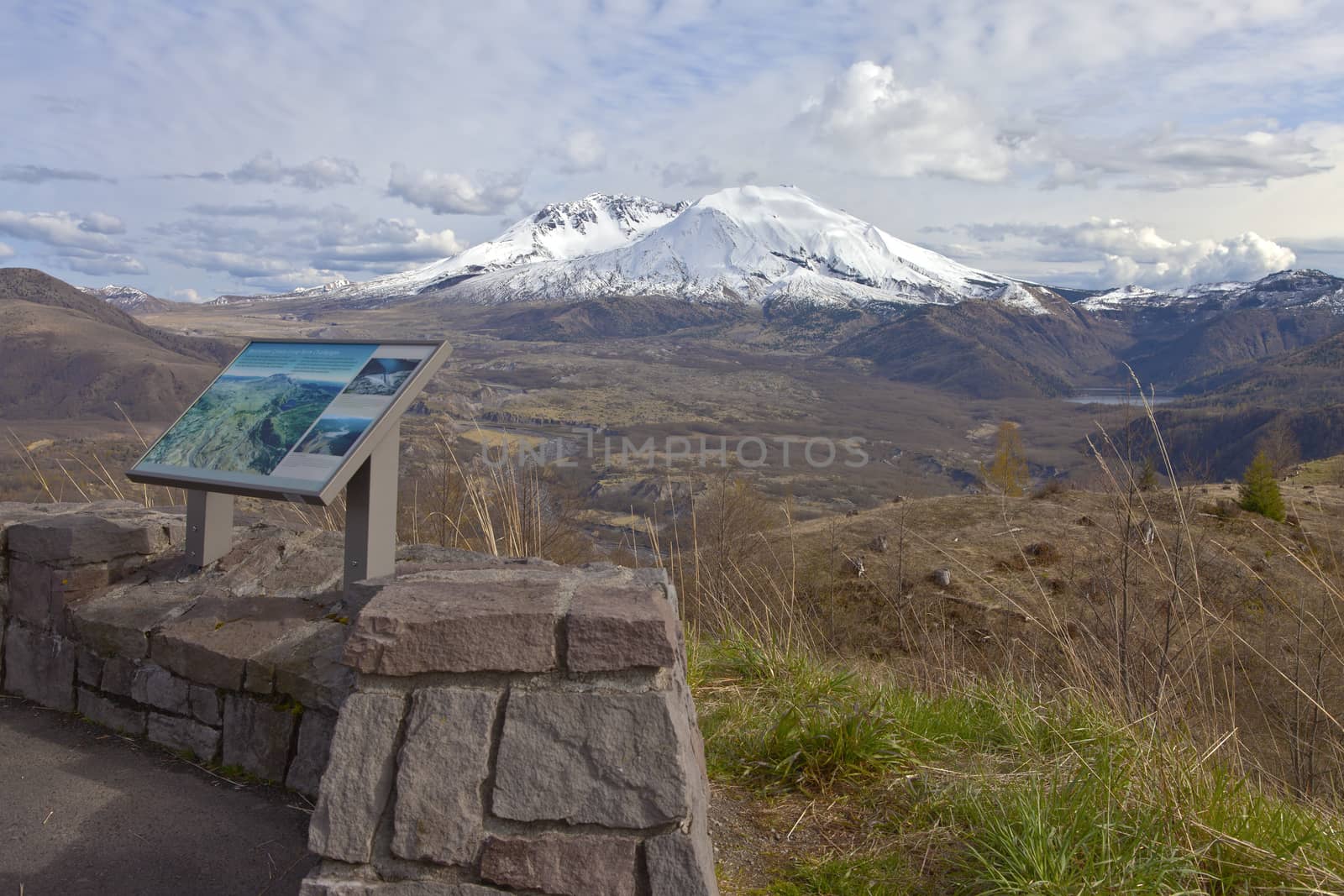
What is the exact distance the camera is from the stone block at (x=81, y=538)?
388 cm

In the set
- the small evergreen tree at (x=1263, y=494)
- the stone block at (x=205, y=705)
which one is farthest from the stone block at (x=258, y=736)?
the small evergreen tree at (x=1263, y=494)

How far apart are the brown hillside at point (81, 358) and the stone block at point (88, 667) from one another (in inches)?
2607

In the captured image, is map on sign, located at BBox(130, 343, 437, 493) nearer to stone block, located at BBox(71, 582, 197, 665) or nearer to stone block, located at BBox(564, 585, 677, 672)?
stone block, located at BBox(71, 582, 197, 665)

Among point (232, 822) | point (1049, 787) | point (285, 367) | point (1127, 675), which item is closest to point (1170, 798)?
point (1049, 787)

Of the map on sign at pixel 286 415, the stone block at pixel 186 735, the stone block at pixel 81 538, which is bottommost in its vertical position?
the stone block at pixel 186 735

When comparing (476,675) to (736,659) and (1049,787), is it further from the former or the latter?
(736,659)

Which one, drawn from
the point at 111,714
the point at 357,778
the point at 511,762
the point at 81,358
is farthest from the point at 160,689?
the point at 81,358

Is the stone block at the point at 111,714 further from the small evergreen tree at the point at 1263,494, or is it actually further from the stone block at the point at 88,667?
the small evergreen tree at the point at 1263,494

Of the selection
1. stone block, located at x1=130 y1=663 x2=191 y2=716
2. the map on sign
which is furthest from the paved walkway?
the map on sign

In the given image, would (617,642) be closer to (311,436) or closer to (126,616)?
(311,436)

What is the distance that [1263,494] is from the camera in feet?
73.9

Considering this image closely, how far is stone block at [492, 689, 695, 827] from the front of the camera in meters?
2.10

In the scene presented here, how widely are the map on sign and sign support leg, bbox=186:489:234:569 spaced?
30 centimetres

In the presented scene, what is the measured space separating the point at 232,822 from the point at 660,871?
1666 millimetres
